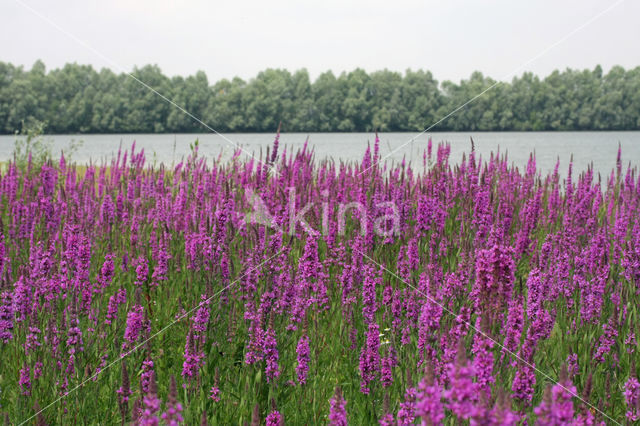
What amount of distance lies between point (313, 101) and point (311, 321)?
138ft

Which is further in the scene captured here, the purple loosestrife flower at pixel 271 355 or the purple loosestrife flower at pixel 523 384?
the purple loosestrife flower at pixel 271 355

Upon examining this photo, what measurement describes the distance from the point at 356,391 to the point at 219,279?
1703mm

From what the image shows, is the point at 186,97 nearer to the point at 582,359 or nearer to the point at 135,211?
the point at 135,211

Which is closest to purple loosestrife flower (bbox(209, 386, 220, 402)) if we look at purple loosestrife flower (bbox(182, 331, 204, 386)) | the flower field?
the flower field

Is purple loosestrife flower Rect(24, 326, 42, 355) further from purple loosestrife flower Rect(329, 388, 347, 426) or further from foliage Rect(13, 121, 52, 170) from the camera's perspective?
foliage Rect(13, 121, 52, 170)

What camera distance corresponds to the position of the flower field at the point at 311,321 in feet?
9.02

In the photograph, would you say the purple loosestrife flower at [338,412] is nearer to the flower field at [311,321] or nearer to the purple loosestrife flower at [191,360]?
the flower field at [311,321]

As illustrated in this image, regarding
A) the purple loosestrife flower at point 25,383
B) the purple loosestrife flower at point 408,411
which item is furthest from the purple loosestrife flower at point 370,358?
the purple loosestrife flower at point 25,383

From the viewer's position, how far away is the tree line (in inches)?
1623

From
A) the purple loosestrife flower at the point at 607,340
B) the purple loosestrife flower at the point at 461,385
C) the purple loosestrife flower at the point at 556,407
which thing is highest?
the purple loosestrife flower at the point at 461,385

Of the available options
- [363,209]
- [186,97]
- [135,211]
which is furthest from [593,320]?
[186,97]

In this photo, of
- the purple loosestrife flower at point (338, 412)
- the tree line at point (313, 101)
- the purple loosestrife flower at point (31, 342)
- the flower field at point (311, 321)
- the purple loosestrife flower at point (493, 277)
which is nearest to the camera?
the purple loosestrife flower at point (338, 412)

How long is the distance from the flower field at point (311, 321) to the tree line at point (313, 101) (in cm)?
2822

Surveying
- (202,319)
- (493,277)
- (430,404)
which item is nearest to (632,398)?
(493,277)
